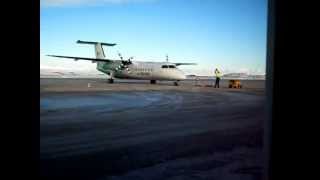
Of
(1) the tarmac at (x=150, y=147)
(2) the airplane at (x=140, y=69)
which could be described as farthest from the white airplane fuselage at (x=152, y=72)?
(1) the tarmac at (x=150, y=147)

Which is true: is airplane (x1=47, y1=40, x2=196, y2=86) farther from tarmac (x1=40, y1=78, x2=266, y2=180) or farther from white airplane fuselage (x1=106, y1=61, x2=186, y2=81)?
tarmac (x1=40, y1=78, x2=266, y2=180)

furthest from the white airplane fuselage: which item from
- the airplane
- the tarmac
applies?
the tarmac

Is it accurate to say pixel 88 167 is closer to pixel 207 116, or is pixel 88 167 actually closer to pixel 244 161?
pixel 244 161

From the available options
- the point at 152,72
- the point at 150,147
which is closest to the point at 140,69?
the point at 152,72

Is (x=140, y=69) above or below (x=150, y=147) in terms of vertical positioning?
above

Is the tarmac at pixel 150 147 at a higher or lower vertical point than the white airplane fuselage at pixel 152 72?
lower

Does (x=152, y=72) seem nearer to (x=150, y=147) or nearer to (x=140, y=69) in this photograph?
(x=140, y=69)

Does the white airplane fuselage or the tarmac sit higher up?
the white airplane fuselage

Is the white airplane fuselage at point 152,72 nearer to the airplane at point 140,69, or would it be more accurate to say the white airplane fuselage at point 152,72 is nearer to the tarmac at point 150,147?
the airplane at point 140,69

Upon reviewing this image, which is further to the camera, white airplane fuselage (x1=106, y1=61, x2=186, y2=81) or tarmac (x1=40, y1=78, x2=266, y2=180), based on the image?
white airplane fuselage (x1=106, y1=61, x2=186, y2=81)

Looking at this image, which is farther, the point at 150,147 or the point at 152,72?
the point at 152,72
